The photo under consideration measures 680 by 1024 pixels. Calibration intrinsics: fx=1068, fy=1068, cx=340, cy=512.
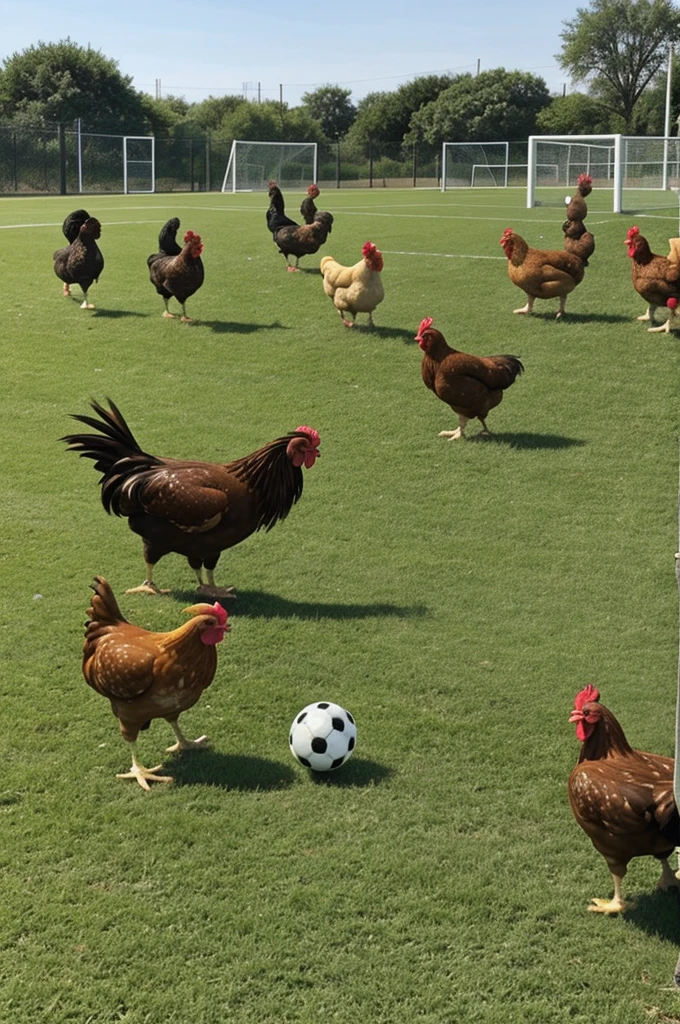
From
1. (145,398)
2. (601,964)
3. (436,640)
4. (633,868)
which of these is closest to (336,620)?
(436,640)

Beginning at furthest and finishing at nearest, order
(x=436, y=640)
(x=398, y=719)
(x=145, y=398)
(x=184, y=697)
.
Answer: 1. (x=145, y=398)
2. (x=436, y=640)
3. (x=398, y=719)
4. (x=184, y=697)

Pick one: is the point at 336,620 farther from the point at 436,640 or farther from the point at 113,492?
the point at 113,492

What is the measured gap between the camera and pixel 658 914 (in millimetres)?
4715

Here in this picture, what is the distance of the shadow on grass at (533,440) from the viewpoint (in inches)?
471

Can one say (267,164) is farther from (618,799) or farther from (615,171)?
(618,799)

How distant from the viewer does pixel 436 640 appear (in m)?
7.68

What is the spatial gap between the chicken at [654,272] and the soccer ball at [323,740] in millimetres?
10879

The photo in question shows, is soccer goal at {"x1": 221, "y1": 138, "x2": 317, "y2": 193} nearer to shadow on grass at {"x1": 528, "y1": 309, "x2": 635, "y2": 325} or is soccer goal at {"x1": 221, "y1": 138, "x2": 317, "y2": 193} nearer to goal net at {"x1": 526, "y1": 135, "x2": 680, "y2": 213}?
goal net at {"x1": 526, "y1": 135, "x2": 680, "y2": 213}

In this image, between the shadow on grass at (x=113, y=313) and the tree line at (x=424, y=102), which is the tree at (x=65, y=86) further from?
the shadow on grass at (x=113, y=313)

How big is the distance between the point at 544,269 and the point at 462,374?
16.2 ft

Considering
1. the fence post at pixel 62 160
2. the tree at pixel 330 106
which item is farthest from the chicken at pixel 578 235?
the tree at pixel 330 106

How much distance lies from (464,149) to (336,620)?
5200 cm

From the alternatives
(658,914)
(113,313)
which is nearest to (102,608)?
(658,914)

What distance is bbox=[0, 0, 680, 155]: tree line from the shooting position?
67438mm
